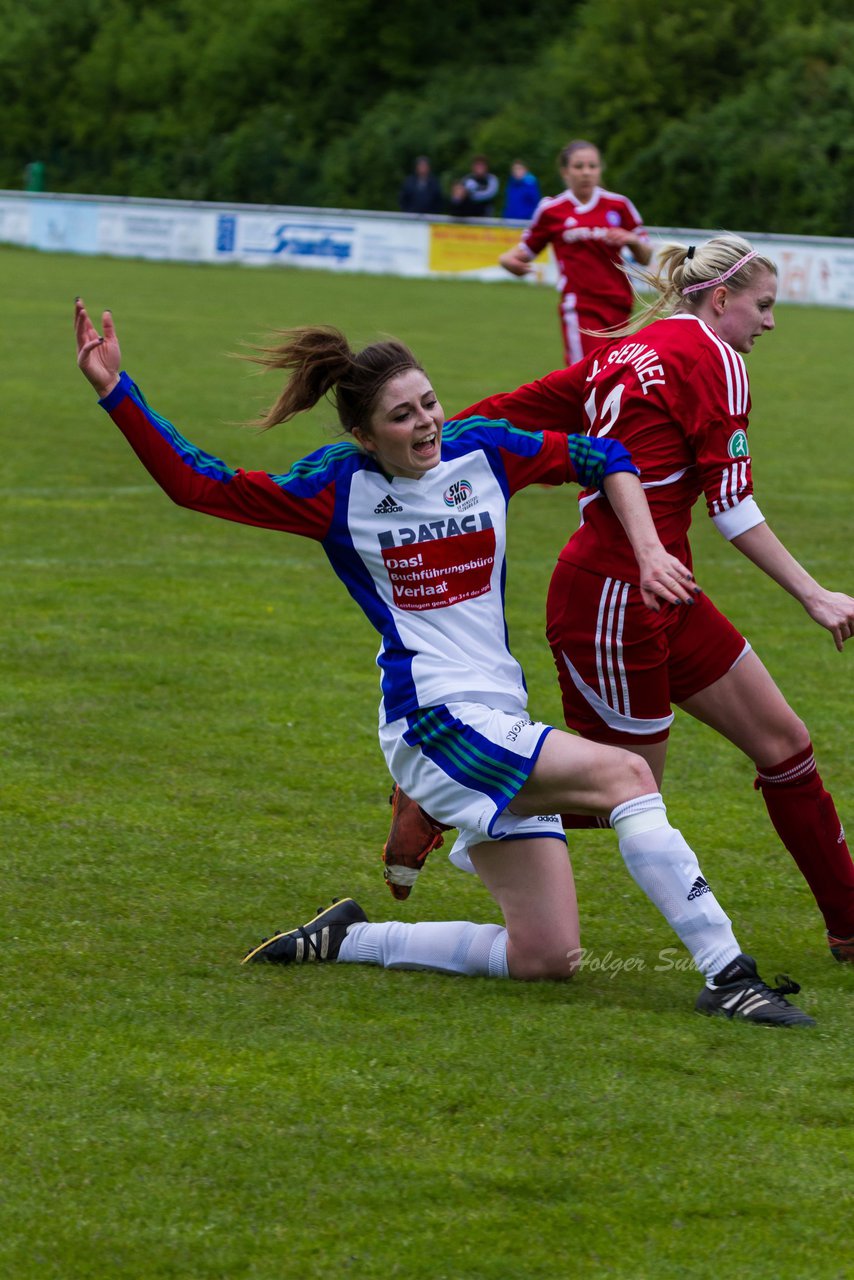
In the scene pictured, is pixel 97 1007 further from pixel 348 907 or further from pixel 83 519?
pixel 83 519

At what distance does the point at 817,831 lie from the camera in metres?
4.46

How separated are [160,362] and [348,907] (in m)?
13.0

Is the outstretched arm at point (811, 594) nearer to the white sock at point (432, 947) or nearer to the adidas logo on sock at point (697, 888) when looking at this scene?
the adidas logo on sock at point (697, 888)

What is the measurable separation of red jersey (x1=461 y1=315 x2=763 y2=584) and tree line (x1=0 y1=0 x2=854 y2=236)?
114 ft

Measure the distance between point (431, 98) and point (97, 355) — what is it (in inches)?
1760

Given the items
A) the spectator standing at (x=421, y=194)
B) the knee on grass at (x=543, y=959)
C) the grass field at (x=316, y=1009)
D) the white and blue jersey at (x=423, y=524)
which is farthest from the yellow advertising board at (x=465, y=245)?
the knee on grass at (x=543, y=959)

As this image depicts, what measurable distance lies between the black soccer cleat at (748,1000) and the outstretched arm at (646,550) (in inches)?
31.3

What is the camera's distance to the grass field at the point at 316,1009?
3.01 meters

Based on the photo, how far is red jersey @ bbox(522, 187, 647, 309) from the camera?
1308cm

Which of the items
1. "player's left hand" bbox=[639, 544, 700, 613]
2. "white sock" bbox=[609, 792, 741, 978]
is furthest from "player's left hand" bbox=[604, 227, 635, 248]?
"white sock" bbox=[609, 792, 741, 978]

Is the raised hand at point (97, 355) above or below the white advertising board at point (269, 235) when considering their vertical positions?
below

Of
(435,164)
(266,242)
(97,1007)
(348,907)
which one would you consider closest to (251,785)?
(348,907)

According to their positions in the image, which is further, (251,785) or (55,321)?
(55,321)

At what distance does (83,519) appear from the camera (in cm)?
984
